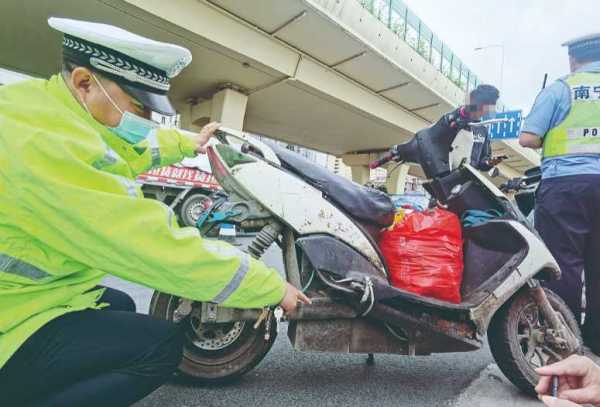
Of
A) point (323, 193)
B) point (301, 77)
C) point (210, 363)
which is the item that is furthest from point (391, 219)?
point (301, 77)

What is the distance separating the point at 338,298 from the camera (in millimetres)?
1537

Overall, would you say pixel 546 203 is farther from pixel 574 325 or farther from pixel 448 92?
pixel 448 92

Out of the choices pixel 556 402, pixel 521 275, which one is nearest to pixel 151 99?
pixel 556 402

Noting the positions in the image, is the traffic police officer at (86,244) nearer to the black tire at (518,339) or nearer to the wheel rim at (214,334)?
the wheel rim at (214,334)

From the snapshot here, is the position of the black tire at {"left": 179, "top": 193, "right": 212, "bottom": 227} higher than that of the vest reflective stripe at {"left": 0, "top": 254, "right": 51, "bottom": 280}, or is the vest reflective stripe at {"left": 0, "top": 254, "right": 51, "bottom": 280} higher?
the black tire at {"left": 179, "top": 193, "right": 212, "bottom": 227}

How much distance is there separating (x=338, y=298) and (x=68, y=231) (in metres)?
1.06

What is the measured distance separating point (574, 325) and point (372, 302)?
1.26m

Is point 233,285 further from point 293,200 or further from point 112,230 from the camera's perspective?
point 293,200

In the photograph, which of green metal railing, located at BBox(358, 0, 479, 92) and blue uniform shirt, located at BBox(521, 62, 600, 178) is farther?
green metal railing, located at BBox(358, 0, 479, 92)

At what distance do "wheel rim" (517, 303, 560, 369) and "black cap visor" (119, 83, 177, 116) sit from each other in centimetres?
200

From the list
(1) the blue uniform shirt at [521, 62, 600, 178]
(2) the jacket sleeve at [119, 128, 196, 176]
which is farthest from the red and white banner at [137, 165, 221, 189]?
(1) the blue uniform shirt at [521, 62, 600, 178]

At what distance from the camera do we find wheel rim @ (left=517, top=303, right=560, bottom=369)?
5.97ft

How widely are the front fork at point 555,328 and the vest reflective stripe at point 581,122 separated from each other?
3.40 feet

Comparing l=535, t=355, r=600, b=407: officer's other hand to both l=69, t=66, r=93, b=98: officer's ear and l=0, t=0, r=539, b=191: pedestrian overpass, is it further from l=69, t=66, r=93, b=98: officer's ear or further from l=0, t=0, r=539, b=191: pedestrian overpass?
l=0, t=0, r=539, b=191: pedestrian overpass
